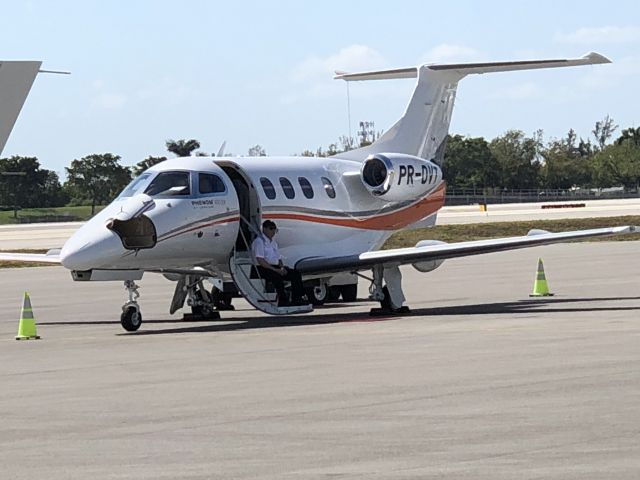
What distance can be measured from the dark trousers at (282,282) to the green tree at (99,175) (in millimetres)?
77091

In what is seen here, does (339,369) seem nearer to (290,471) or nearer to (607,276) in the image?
(290,471)

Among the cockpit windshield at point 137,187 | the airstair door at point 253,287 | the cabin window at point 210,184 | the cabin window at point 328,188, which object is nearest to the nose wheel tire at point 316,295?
the cabin window at point 328,188

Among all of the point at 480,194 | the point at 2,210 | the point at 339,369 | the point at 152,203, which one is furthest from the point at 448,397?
the point at 480,194

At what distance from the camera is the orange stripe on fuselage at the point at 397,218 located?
94.7ft

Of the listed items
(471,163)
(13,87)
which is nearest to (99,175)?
(471,163)

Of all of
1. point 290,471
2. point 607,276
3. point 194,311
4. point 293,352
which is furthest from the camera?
point 607,276

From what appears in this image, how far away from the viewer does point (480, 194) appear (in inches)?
6304

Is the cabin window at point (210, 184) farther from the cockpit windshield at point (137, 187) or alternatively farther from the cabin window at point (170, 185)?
the cockpit windshield at point (137, 187)

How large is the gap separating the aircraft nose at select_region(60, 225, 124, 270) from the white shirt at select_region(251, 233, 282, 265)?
9.33 ft

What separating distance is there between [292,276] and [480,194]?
135 metres

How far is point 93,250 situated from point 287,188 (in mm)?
5379

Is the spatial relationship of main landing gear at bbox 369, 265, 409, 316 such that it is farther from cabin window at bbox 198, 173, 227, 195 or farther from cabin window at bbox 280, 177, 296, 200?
cabin window at bbox 198, 173, 227, 195

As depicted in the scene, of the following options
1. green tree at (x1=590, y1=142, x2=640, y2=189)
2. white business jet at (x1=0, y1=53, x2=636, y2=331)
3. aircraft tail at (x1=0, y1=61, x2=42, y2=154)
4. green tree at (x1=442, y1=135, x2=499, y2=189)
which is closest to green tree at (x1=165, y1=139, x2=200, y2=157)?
white business jet at (x1=0, y1=53, x2=636, y2=331)

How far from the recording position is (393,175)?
29.3 metres
